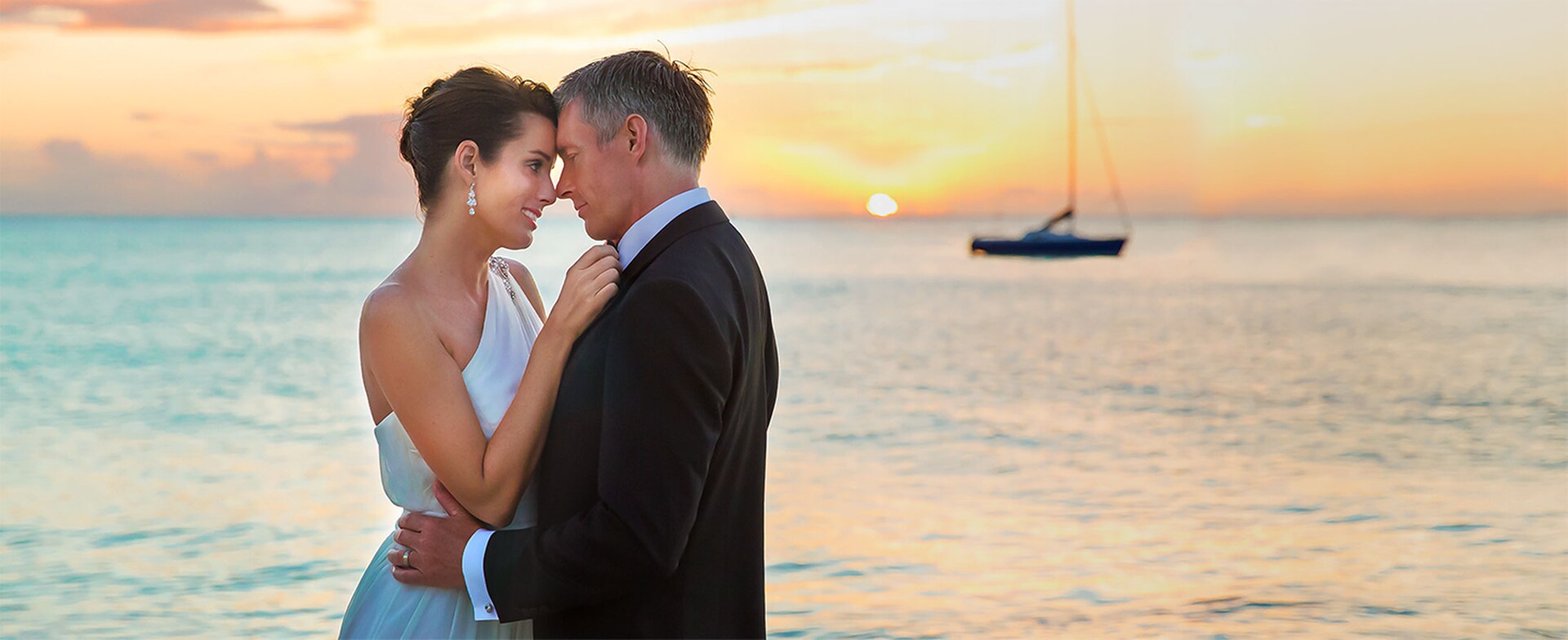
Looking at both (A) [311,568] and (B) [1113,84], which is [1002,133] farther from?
(A) [311,568]

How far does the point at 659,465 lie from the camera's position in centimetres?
214

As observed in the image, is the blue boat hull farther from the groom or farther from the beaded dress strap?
the groom

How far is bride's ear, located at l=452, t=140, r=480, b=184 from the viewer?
8.36 feet

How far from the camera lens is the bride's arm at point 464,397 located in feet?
7.66

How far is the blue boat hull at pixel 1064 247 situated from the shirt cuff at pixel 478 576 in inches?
1723

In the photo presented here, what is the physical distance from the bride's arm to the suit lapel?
36 millimetres

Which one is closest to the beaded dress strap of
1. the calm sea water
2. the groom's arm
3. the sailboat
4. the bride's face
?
the bride's face

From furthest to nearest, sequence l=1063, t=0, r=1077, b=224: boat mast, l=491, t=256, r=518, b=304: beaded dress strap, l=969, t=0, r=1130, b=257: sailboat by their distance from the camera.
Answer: l=969, t=0, r=1130, b=257: sailboat
l=1063, t=0, r=1077, b=224: boat mast
l=491, t=256, r=518, b=304: beaded dress strap

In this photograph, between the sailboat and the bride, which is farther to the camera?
the sailboat

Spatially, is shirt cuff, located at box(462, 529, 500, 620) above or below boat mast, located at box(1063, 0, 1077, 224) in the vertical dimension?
above

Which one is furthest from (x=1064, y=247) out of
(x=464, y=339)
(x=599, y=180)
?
(x=599, y=180)

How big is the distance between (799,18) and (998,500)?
2320 cm

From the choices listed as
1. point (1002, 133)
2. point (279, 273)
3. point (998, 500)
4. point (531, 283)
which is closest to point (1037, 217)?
point (1002, 133)

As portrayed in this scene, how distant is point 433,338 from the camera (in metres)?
2.51
